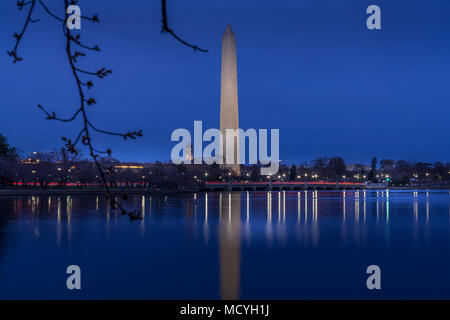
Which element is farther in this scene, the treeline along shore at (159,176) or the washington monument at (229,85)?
the washington monument at (229,85)

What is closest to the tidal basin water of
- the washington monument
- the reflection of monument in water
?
the reflection of monument in water

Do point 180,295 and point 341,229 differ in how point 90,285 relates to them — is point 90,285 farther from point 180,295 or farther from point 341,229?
point 341,229

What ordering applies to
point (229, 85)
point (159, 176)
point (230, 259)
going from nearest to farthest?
point (230, 259), point (159, 176), point (229, 85)

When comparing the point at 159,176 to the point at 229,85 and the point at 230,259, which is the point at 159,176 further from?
the point at 230,259

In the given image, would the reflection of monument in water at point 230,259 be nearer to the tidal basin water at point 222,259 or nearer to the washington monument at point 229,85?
the tidal basin water at point 222,259

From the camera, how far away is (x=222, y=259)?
17609mm

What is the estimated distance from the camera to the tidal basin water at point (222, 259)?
12.9m

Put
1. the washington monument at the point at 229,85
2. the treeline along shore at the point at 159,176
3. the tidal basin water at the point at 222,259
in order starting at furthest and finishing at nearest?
the washington monument at the point at 229,85 → the treeline along shore at the point at 159,176 → the tidal basin water at the point at 222,259

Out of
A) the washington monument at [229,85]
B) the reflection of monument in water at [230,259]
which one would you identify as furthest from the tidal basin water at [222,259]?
the washington monument at [229,85]

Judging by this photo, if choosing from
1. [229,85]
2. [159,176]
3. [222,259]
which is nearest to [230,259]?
[222,259]

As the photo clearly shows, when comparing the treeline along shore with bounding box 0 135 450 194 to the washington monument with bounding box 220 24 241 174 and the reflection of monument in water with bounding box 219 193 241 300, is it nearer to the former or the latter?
the reflection of monument in water with bounding box 219 193 241 300

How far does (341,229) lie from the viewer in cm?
2708
